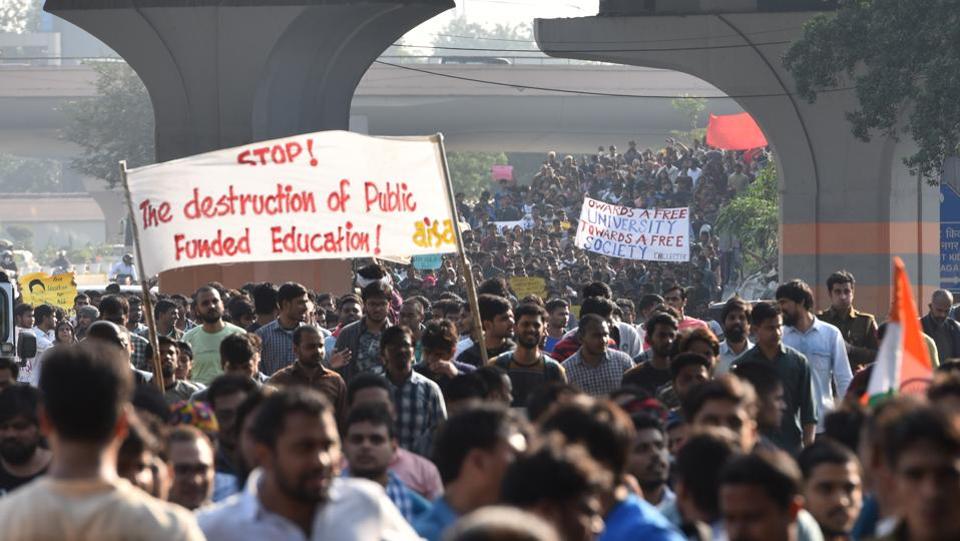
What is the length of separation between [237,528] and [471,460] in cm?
89

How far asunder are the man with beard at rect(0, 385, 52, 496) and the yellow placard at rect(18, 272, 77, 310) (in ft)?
63.3

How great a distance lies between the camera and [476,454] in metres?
6.32

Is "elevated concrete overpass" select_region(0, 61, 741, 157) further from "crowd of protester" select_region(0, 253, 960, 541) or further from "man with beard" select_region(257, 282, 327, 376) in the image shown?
"crowd of protester" select_region(0, 253, 960, 541)

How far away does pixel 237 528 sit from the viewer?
5719 mm

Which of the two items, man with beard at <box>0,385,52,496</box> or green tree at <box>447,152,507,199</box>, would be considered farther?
green tree at <box>447,152,507,199</box>

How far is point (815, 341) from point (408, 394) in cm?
332

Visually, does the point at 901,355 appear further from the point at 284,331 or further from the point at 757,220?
the point at 757,220

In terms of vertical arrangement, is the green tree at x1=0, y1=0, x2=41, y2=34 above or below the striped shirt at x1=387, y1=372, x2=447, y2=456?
above

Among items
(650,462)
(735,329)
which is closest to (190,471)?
(650,462)

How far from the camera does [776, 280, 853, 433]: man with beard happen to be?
40.8 ft

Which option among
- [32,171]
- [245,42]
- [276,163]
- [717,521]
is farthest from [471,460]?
[32,171]

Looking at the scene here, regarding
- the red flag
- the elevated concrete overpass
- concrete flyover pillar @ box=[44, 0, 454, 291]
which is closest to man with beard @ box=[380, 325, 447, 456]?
concrete flyover pillar @ box=[44, 0, 454, 291]

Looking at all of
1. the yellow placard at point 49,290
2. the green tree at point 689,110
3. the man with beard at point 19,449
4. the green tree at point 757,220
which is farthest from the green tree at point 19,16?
the man with beard at point 19,449

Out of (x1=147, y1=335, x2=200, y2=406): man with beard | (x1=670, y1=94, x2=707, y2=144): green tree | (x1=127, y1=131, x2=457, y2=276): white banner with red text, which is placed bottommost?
(x1=147, y1=335, x2=200, y2=406): man with beard
